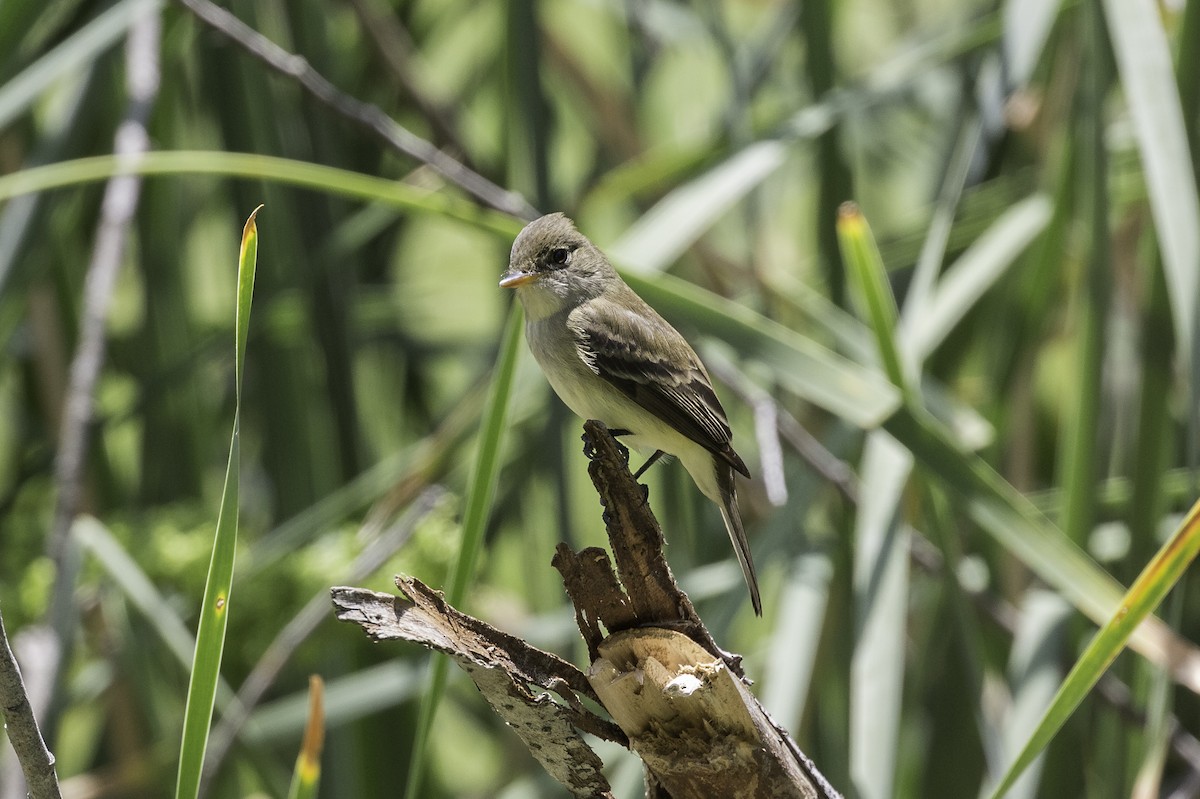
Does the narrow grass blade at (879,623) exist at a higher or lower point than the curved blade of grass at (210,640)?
lower

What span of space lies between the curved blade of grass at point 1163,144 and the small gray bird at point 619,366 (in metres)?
0.75

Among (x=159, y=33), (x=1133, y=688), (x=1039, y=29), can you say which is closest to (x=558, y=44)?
(x=159, y=33)

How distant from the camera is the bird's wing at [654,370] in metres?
2.25

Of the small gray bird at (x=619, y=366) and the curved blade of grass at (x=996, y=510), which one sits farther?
the small gray bird at (x=619, y=366)

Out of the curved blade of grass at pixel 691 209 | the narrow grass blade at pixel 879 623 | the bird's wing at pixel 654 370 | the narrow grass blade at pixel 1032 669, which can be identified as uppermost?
the curved blade of grass at pixel 691 209

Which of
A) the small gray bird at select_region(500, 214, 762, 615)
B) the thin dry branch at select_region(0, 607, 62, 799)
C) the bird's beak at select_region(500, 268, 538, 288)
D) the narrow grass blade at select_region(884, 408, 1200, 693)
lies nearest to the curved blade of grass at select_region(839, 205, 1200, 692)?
the narrow grass blade at select_region(884, 408, 1200, 693)

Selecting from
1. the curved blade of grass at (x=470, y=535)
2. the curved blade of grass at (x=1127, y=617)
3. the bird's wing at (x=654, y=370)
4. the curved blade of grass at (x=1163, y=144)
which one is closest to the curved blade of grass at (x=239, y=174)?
the bird's wing at (x=654, y=370)

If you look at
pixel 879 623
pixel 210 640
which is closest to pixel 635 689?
pixel 210 640

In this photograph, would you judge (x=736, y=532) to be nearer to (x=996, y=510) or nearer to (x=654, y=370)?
(x=654, y=370)

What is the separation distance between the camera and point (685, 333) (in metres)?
3.13

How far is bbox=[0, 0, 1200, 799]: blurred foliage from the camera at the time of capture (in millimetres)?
2139

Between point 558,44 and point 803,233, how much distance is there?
39.0 inches

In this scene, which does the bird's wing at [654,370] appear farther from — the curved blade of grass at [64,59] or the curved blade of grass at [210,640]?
the curved blade of grass at [210,640]

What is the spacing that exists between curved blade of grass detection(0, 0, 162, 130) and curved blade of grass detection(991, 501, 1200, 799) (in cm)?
173
